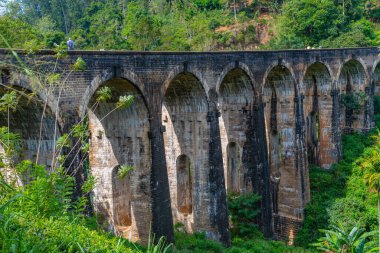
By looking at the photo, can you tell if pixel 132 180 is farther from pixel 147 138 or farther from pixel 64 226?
pixel 64 226

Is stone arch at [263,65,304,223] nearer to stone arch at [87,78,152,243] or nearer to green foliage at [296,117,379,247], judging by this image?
green foliage at [296,117,379,247]

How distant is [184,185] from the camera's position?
17.8 m

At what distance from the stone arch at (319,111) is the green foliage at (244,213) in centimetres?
787

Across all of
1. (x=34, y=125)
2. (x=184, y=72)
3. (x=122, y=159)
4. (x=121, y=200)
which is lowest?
(x=121, y=200)

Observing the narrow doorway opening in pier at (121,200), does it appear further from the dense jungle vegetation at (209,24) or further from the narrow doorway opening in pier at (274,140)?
the dense jungle vegetation at (209,24)

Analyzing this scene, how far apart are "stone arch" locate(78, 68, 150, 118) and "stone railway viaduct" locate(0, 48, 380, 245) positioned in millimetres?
28

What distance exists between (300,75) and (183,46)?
19.5 meters

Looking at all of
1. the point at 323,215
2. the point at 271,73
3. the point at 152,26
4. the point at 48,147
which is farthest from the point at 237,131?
the point at 152,26

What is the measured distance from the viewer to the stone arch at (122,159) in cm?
1427

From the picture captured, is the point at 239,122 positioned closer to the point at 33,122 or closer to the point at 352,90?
the point at 33,122

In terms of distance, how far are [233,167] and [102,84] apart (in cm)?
862

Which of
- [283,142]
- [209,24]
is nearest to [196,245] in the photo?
[283,142]

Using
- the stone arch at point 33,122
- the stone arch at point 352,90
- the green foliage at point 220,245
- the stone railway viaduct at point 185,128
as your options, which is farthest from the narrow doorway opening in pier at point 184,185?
the stone arch at point 352,90

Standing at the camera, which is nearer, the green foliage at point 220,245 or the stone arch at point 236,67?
the green foliage at point 220,245
